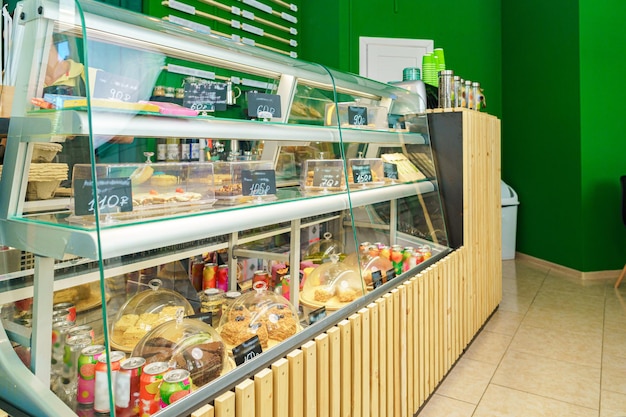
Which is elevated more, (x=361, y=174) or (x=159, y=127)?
(x=159, y=127)

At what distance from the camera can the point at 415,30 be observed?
6.16 metres

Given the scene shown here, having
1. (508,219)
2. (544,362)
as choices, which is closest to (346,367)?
(544,362)

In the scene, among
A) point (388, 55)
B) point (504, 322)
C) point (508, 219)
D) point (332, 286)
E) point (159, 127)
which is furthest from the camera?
point (388, 55)

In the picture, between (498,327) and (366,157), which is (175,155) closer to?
(366,157)

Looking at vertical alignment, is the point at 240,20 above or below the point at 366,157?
above

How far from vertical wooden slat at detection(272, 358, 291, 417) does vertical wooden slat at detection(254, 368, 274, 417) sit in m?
0.02

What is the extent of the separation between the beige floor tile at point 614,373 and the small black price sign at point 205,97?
8.47ft

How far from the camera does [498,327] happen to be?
141 inches

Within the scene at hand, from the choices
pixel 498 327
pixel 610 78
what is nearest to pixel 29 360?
pixel 498 327

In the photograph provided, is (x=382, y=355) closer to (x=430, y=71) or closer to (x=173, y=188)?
(x=173, y=188)

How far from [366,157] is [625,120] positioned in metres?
4.02

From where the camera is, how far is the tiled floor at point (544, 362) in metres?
2.45

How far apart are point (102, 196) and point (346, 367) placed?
3.42 feet

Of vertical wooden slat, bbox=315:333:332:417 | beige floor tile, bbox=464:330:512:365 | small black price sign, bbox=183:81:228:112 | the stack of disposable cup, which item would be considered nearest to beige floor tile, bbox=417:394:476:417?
beige floor tile, bbox=464:330:512:365
